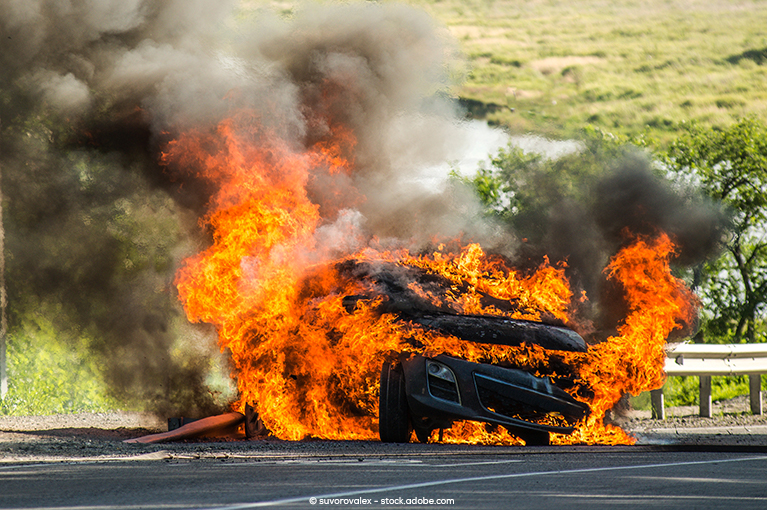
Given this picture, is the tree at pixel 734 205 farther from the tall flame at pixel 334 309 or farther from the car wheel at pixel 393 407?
the car wheel at pixel 393 407

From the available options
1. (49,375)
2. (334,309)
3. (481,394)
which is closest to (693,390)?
(481,394)

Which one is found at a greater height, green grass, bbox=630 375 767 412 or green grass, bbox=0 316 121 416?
green grass, bbox=0 316 121 416

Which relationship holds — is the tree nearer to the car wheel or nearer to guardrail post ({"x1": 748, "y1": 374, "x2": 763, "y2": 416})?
guardrail post ({"x1": 748, "y1": 374, "x2": 763, "y2": 416})

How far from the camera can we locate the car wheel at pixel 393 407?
7.98 meters

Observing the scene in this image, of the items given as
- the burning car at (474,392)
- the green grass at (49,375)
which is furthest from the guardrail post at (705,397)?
the green grass at (49,375)

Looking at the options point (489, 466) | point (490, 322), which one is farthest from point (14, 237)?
point (489, 466)

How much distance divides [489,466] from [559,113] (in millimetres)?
13335

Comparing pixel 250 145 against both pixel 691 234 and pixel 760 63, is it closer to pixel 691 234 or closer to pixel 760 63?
pixel 691 234

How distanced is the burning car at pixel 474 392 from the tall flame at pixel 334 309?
0.39 feet

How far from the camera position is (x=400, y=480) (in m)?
5.53

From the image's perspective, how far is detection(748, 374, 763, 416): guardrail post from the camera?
509 inches

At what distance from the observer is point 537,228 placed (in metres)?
14.2

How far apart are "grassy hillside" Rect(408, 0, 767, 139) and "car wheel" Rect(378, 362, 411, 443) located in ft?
48.4

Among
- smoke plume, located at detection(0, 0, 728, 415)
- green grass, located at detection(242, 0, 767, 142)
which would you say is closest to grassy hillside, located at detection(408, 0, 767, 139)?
green grass, located at detection(242, 0, 767, 142)
